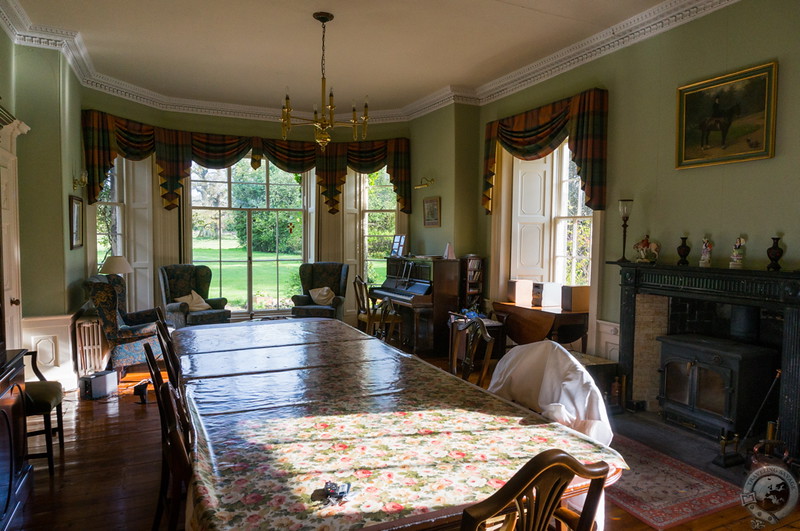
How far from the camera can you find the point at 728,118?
3.79 meters

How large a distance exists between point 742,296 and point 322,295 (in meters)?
5.03

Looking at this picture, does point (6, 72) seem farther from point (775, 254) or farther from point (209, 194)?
point (775, 254)

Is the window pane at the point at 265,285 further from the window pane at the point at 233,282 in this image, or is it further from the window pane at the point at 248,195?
the window pane at the point at 248,195

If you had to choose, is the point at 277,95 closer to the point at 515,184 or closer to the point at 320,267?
the point at 320,267

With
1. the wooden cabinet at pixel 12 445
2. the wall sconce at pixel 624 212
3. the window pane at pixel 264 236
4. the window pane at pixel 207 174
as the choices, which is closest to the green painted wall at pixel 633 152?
the wall sconce at pixel 624 212

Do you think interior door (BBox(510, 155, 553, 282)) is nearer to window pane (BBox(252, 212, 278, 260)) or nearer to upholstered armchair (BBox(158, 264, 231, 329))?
window pane (BBox(252, 212, 278, 260))

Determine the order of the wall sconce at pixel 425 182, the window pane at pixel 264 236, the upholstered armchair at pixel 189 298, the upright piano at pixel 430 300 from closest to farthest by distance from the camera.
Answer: the upright piano at pixel 430 300 → the upholstered armchair at pixel 189 298 → the wall sconce at pixel 425 182 → the window pane at pixel 264 236

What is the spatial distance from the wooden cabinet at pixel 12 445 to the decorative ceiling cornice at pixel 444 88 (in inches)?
125

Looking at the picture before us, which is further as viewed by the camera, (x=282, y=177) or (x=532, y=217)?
(x=282, y=177)

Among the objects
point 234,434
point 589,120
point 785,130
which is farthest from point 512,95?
point 234,434

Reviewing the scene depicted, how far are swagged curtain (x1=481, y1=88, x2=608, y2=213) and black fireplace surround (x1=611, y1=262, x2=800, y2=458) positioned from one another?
90 centimetres

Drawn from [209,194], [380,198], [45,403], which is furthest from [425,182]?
[45,403]

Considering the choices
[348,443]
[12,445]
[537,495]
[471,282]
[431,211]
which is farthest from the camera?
[431,211]

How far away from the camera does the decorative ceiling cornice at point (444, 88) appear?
13.8 feet
